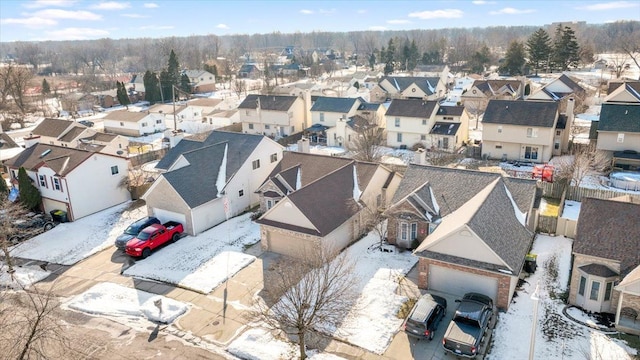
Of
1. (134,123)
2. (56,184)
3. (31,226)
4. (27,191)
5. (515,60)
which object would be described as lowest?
(31,226)

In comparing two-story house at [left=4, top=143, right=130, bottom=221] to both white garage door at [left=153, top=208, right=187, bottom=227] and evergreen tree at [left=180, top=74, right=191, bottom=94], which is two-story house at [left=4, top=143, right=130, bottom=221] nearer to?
white garage door at [left=153, top=208, right=187, bottom=227]

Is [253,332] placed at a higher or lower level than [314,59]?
lower

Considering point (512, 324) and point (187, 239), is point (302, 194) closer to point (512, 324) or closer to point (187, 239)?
point (187, 239)

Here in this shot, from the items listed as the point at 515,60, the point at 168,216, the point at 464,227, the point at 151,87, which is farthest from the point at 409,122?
the point at 151,87

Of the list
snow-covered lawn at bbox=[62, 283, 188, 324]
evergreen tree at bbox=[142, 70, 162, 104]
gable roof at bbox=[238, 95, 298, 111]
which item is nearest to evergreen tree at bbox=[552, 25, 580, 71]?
gable roof at bbox=[238, 95, 298, 111]

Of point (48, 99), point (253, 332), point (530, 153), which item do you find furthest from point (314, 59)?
Answer: point (253, 332)

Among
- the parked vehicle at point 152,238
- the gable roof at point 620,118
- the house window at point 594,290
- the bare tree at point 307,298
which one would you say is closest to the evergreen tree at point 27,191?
the parked vehicle at point 152,238

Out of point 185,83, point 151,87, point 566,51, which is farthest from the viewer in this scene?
point 185,83

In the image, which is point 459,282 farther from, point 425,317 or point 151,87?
point 151,87
